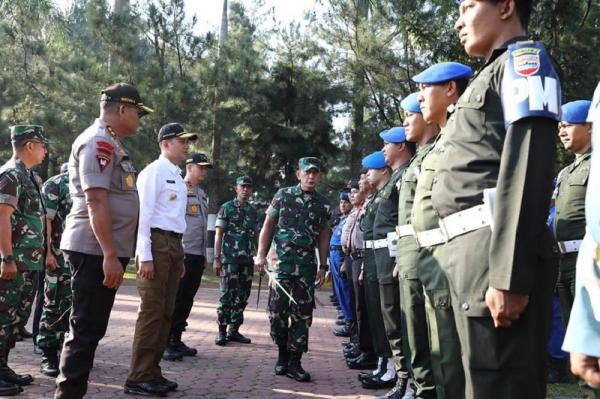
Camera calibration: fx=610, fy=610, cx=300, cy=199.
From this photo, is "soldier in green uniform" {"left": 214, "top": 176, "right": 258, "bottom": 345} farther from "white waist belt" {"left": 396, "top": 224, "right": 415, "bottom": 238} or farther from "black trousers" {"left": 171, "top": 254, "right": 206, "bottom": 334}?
"white waist belt" {"left": 396, "top": 224, "right": 415, "bottom": 238}

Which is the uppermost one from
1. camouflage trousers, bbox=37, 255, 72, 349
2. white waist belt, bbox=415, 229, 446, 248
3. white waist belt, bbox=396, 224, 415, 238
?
white waist belt, bbox=396, 224, 415, 238

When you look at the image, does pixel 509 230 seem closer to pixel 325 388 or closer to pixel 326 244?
pixel 325 388

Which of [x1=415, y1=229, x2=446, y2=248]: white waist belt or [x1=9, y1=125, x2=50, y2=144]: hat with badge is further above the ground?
[x1=9, y1=125, x2=50, y2=144]: hat with badge

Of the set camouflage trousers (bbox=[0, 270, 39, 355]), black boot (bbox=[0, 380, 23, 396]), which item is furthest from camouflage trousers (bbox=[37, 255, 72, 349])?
black boot (bbox=[0, 380, 23, 396])

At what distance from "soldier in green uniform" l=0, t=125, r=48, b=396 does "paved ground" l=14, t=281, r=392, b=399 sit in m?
0.41

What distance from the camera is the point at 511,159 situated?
6.99 feet

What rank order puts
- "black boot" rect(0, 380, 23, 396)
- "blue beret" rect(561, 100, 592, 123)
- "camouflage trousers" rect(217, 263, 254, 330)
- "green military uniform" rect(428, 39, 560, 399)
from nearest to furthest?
"green military uniform" rect(428, 39, 560, 399), "blue beret" rect(561, 100, 592, 123), "black boot" rect(0, 380, 23, 396), "camouflage trousers" rect(217, 263, 254, 330)

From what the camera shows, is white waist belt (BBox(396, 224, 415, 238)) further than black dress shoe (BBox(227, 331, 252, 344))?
No

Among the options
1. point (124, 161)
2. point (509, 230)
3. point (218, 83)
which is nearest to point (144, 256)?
point (124, 161)

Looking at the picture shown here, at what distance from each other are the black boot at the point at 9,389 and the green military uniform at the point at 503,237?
373cm

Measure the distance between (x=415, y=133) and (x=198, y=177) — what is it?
359 centimetres

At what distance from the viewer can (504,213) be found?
6.93 feet

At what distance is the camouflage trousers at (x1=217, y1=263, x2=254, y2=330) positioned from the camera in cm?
782

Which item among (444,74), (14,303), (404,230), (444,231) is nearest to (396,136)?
(404,230)
